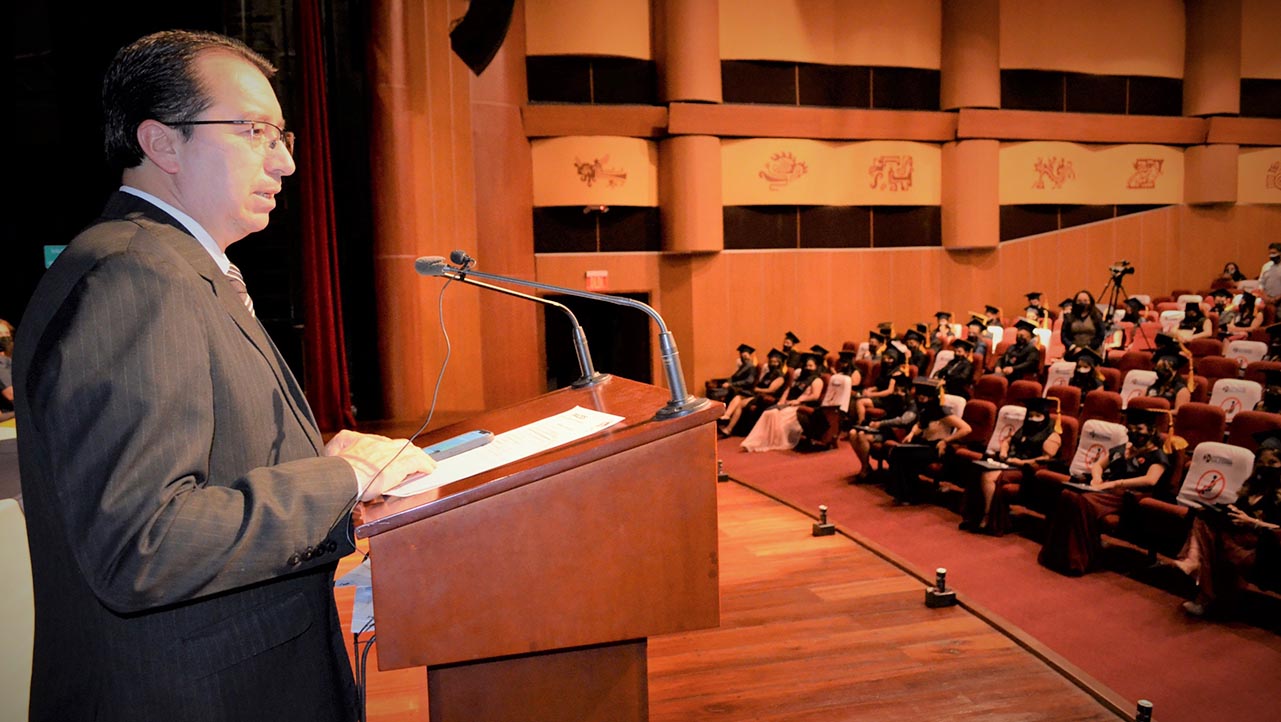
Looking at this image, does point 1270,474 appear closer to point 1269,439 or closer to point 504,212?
point 1269,439

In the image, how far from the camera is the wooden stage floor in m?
2.84

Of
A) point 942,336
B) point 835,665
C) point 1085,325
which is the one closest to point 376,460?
point 835,665

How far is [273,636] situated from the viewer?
1.05 metres

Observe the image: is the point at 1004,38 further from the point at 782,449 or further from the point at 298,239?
the point at 298,239

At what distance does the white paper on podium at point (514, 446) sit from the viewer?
114 centimetres

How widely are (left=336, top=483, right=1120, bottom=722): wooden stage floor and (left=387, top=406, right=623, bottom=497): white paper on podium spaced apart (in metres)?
1.81

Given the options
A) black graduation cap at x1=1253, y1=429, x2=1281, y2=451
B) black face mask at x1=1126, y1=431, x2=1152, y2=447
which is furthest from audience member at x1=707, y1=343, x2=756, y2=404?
black graduation cap at x1=1253, y1=429, x2=1281, y2=451

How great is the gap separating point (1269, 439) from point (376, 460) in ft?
15.9

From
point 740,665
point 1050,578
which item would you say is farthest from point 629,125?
point 740,665

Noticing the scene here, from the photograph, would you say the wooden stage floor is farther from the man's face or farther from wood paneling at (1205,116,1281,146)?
wood paneling at (1205,116,1281,146)

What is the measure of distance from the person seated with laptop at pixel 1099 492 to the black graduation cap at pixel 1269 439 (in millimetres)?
619

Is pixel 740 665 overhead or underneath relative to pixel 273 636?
underneath

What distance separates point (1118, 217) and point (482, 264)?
10.4 m

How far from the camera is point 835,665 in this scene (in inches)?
125
